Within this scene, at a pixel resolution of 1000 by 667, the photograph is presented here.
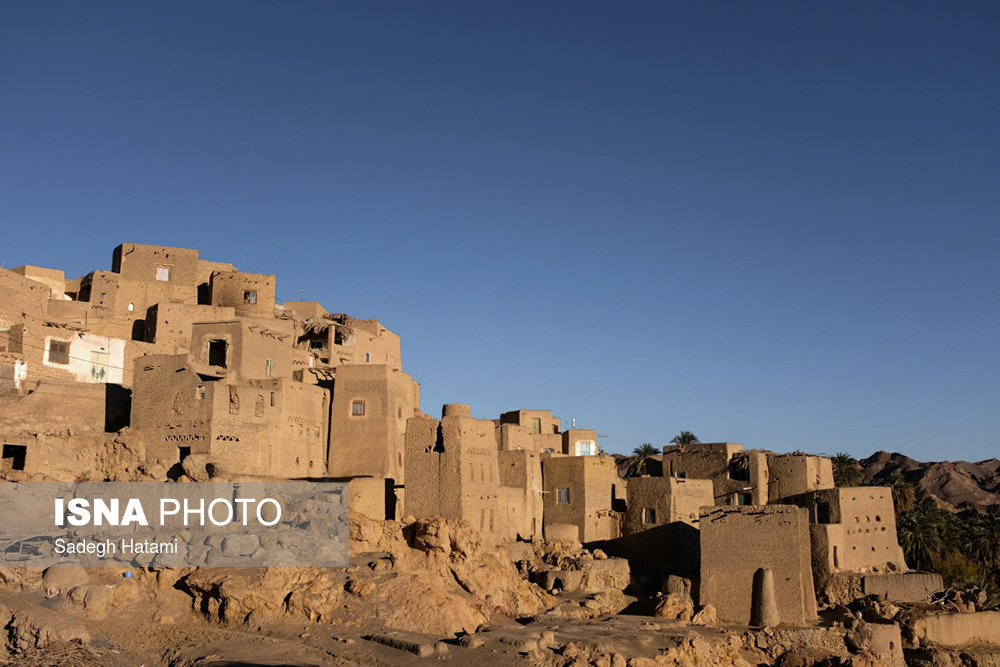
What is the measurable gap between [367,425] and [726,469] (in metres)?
17.5

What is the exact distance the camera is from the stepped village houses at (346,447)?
127 ft

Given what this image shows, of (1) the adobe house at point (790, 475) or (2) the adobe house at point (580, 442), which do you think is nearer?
(1) the adobe house at point (790, 475)

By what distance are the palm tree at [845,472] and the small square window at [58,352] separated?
126 feet

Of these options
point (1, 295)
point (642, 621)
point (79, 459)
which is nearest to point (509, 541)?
point (642, 621)

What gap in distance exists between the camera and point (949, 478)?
88250 millimetres

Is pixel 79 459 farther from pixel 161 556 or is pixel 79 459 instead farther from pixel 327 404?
pixel 327 404

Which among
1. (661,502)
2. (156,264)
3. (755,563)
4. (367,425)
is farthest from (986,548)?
(156,264)

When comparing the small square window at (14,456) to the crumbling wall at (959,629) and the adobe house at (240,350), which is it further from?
the crumbling wall at (959,629)

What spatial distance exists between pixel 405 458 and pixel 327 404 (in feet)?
13.2

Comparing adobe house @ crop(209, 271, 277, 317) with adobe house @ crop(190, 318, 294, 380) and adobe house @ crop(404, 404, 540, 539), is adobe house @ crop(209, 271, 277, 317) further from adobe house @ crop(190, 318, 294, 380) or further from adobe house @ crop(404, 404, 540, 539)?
adobe house @ crop(404, 404, 540, 539)

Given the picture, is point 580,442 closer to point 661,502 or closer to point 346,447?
point 661,502

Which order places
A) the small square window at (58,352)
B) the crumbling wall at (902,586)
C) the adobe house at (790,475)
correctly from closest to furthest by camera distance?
the crumbling wall at (902,586)
the small square window at (58,352)
the adobe house at (790,475)

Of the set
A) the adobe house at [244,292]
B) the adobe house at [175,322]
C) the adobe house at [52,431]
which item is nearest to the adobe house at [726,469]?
the adobe house at [244,292]

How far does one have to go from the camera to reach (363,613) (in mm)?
33219
